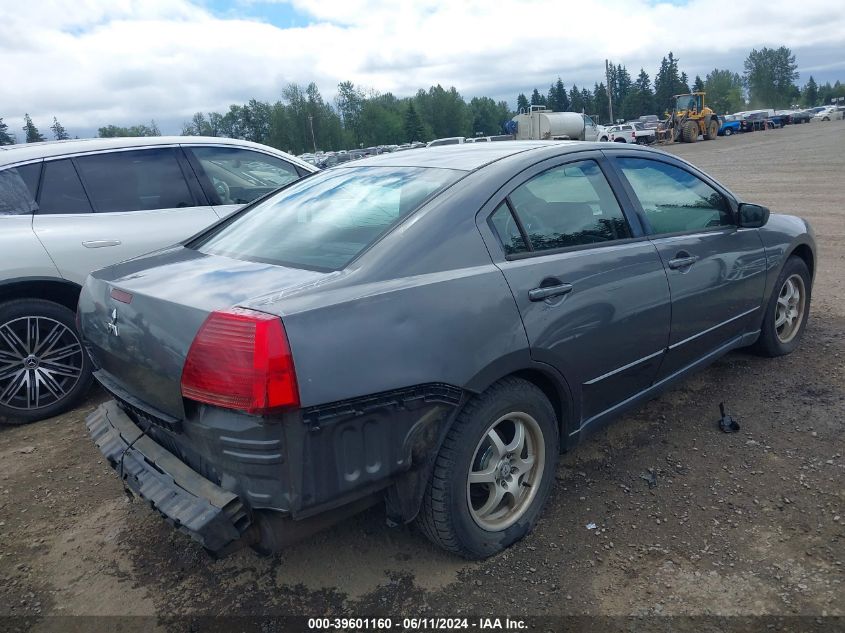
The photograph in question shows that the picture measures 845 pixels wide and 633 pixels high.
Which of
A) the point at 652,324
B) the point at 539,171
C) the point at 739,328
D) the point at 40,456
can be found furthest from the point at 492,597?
the point at 40,456

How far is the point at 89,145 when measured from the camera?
4.83 m

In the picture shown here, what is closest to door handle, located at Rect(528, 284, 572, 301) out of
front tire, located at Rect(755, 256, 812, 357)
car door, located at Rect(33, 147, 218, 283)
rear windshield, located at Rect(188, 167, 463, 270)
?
rear windshield, located at Rect(188, 167, 463, 270)

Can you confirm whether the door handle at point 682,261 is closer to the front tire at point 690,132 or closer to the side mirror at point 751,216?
the side mirror at point 751,216

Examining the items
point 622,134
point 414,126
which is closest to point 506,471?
point 622,134

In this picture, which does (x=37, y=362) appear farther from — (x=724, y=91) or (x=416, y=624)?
(x=724, y=91)

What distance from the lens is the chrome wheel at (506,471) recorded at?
2.70 metres

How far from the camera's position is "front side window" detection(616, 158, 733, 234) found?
354cm

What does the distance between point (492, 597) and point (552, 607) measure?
23 cm

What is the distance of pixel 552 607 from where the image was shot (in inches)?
97.7

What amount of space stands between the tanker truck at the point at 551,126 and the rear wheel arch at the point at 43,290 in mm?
32952

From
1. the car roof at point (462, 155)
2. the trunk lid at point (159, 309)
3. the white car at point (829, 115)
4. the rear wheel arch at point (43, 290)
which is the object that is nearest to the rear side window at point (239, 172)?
the rear wheel arch at point (43, 290)

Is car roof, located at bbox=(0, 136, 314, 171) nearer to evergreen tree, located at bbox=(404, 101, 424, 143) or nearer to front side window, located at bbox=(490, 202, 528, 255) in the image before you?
front side window, located at bbox=(490, 202, 528, 255)

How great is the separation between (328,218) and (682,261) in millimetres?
1892

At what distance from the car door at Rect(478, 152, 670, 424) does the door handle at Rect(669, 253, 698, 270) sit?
11cm
